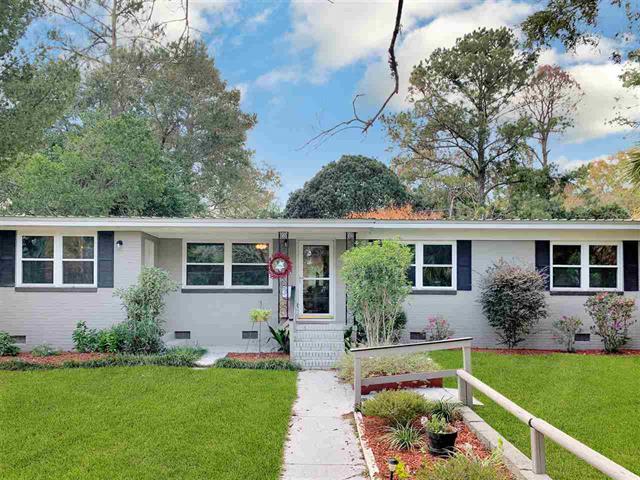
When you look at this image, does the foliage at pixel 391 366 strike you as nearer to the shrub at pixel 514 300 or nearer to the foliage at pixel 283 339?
the foliage at pixel 283 339

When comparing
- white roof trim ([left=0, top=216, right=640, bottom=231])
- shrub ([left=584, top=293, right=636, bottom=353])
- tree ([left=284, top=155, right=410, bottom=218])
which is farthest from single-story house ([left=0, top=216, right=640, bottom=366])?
tree ([left=284, top=155, right=410, bottom=218])

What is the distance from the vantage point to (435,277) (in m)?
12.1

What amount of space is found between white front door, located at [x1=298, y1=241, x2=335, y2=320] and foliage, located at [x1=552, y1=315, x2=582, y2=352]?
5.39m

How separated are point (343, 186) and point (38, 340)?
17288 mm

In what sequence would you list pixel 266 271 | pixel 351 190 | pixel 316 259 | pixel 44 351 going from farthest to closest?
pixel 351 190, pixel 316 259, pixel 266 271, pixel 44 351

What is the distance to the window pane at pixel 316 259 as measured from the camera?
1226 centimetres

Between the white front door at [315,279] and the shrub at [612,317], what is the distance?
6.18m

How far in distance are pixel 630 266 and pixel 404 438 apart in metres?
9.73

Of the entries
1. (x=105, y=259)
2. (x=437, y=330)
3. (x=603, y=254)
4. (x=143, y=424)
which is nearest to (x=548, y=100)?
(x=603, y=254)

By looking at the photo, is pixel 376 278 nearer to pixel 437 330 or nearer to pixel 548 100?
pixel 437 330

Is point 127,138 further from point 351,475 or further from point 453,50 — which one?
point 351,475

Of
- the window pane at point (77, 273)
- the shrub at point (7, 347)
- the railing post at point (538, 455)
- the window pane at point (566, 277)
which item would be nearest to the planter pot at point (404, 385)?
the railing post at point (538, 455)

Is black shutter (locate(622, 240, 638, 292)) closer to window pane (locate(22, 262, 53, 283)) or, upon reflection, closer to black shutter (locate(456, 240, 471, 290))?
black shutter (locate(456, 240, 471, 290))

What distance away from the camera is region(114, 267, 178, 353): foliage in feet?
33.4
